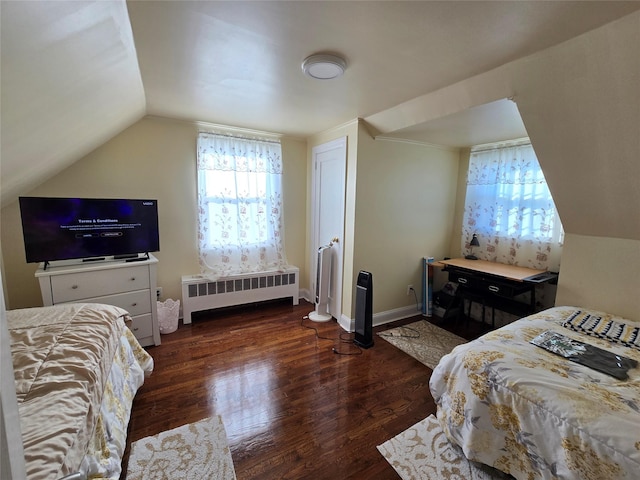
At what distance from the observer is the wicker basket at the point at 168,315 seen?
297 cm

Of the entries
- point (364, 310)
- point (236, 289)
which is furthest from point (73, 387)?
point (236, 289)

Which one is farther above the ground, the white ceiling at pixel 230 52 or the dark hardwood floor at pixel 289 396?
the white ceiling at pixel 230 52

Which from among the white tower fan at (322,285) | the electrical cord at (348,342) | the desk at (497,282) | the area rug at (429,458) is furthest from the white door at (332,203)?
the area rug at (429,458)

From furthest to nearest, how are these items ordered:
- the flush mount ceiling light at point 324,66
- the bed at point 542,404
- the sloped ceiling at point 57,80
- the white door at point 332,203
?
the white door at point 332,203 < the flush mount ceiling light at point 324,66 < the bed at point 542,404 < the sloped ceiling at point 57,80

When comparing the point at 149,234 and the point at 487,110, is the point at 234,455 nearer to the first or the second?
the point at 149,234

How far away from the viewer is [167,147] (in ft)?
10.2

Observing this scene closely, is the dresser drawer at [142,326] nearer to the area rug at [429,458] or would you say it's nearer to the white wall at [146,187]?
the white wall at [146,187]

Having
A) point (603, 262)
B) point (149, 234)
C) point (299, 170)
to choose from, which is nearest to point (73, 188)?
point (149, 234)

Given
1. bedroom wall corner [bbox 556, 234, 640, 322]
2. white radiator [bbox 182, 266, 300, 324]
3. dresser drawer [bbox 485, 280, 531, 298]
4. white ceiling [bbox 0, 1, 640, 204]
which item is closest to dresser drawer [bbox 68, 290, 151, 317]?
white radiator [bbox 182, 266, 300, 324]

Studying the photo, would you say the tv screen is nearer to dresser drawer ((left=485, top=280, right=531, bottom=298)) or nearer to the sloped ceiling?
the sloped ceiling

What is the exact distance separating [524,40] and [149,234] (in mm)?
3127

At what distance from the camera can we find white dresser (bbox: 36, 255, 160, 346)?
91.2 inches

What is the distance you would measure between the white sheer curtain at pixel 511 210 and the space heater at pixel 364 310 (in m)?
1.66

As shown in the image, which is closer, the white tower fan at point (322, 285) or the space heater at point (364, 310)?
the space heater at point (364, 310)
